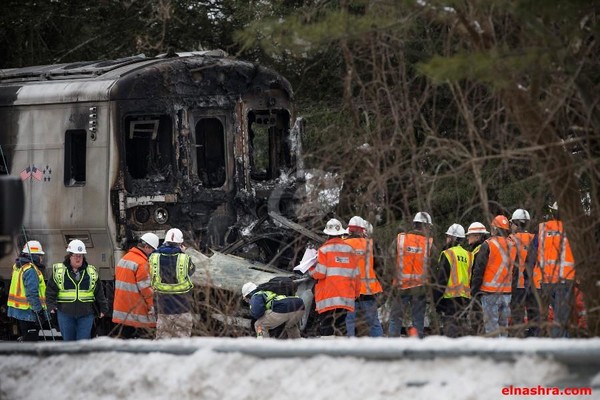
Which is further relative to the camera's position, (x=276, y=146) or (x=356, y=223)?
(x=276, y=146)

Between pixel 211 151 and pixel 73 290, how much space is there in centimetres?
340

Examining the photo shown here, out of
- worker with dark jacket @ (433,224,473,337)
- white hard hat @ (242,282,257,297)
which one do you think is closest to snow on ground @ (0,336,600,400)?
white hard hat @ (242,282,257,297)

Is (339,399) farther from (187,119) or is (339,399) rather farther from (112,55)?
(112,55)

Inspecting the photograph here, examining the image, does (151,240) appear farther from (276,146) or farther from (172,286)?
(276,146)

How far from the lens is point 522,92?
8109 mm

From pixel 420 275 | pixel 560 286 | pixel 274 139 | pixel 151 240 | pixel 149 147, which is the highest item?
pixel 274 139

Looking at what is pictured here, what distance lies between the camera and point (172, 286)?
1254cm

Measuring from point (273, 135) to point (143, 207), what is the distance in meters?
2.42

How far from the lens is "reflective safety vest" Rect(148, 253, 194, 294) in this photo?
12539mm

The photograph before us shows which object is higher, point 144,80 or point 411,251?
point 144,80

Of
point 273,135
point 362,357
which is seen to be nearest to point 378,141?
point 362,357

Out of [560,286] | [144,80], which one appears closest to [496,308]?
[560,286]

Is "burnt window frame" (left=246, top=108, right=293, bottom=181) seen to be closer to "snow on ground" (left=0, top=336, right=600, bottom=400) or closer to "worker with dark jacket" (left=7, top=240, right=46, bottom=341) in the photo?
"worker with dark jacket" (left=7, top=240, right=46, bottom=341)

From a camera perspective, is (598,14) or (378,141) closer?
(598,14)
